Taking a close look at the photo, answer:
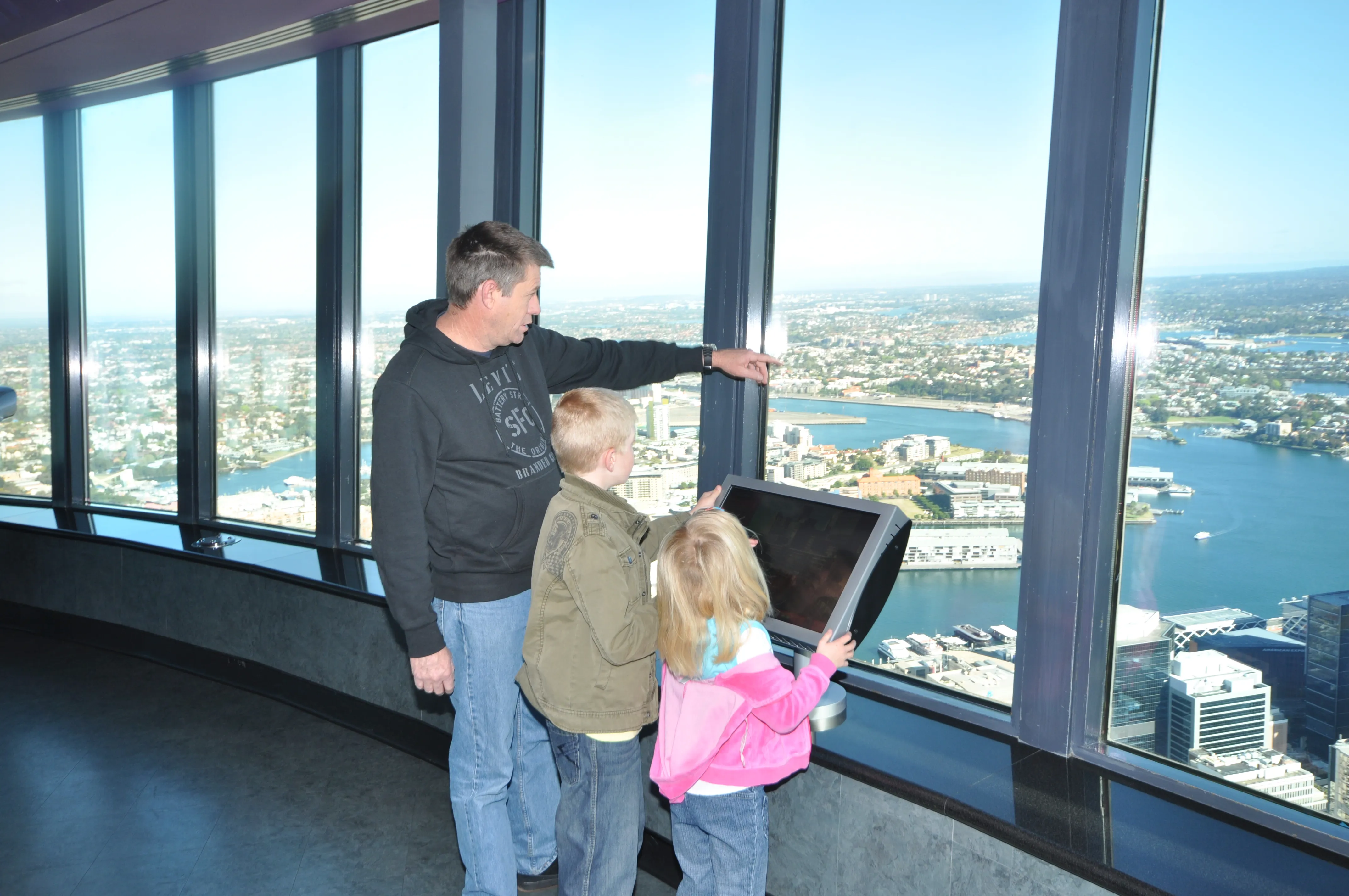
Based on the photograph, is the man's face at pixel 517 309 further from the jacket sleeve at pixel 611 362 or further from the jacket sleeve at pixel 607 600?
the jacket sleeve at pixel 607 600

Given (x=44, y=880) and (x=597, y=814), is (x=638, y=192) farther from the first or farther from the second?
(x=44, y=880)

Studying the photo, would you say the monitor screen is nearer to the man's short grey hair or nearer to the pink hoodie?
the pink hoodie

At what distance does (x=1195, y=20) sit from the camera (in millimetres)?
1783

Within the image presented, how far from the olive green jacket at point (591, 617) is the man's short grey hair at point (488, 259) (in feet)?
1.51

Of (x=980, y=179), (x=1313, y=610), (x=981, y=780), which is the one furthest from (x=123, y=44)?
(x=1313, y=610)

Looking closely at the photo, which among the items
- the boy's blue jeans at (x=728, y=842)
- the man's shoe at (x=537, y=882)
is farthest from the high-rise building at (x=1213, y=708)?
the man's shoe at (x=537, y=882)

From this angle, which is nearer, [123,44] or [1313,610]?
[1313,610]

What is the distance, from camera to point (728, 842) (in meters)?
1.73

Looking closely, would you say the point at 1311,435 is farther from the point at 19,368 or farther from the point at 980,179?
the point at 19,368

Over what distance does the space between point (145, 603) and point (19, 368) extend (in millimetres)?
1965

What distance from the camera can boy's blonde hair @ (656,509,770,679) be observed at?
1.62m

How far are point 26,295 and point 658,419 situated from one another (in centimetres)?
422

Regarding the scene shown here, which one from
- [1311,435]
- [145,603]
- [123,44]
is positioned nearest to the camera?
[1311,435]

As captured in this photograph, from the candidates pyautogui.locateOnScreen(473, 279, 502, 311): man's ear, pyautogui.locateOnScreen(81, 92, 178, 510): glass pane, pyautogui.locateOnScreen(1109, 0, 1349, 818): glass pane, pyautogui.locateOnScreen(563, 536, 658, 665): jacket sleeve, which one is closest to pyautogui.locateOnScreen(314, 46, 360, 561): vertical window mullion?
pyautogui.locateOnScreen(81, 92, 178, 510): glass pane
